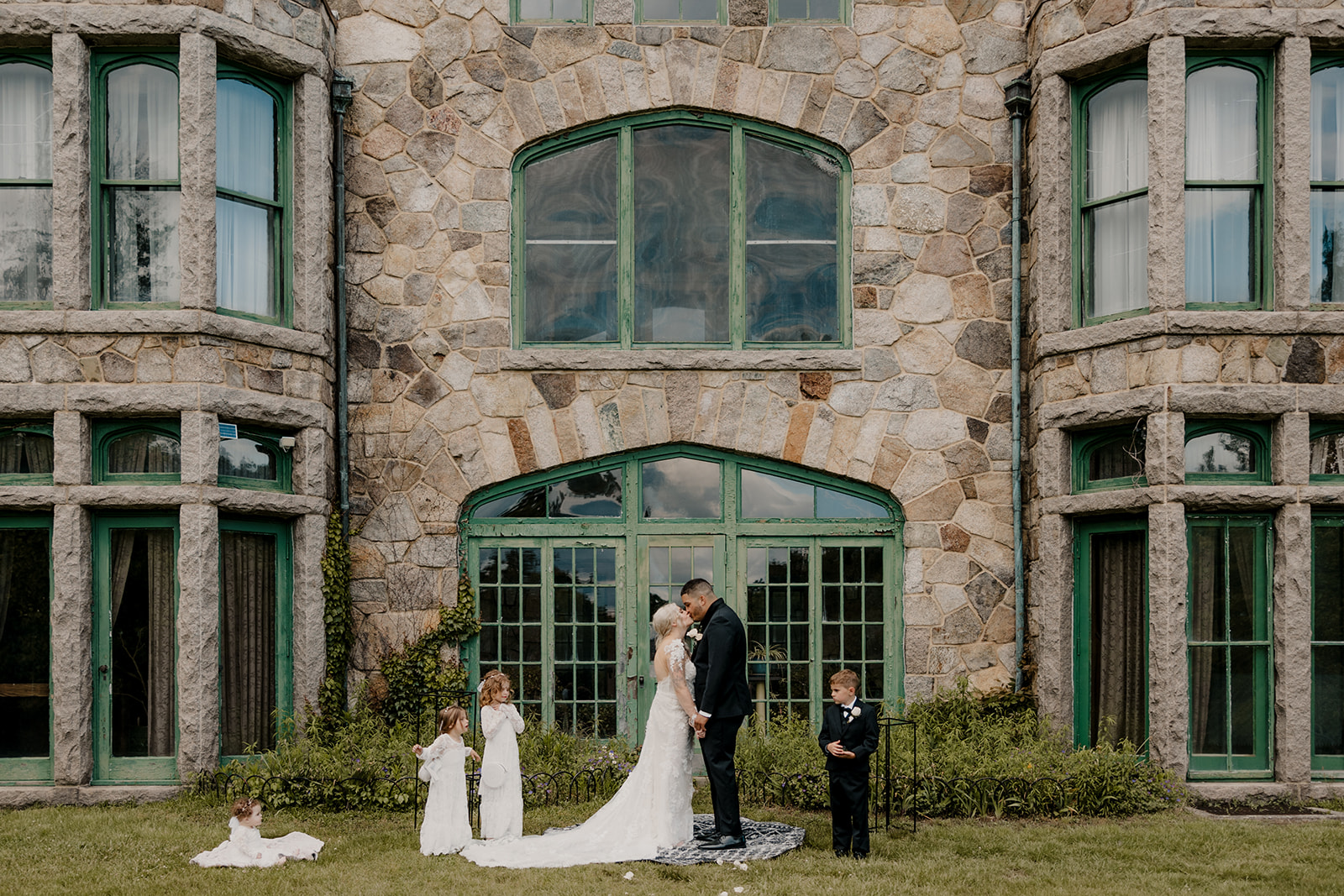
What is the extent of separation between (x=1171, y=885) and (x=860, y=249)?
19.3 ft

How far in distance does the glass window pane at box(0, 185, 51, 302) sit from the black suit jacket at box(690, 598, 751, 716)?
6.03m

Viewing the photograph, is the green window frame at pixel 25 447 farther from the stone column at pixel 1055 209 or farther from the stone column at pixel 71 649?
the stone column at pixel 1055 209

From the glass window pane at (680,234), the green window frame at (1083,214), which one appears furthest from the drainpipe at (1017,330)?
the glass window pane at (680,234)

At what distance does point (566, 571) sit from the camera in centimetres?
1084

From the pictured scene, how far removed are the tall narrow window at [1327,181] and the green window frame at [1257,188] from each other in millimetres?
416

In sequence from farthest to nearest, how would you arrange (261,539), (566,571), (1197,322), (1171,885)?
(566,571), (261,539), (1197,322), (1171,885)

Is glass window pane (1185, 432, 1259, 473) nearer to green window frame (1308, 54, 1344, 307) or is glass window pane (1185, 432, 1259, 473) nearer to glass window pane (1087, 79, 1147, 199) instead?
green window frame (1308, 54, 1344, 307)

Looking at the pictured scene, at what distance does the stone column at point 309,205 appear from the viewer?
10266 mm

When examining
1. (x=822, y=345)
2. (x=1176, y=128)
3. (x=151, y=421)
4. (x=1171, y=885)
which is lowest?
(x=1171, y=885)

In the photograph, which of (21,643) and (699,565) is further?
(699,565)

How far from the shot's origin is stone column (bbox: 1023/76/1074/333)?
10.2m

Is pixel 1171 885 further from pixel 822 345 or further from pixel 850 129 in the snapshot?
pixel 850 129

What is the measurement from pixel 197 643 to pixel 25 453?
2.05m

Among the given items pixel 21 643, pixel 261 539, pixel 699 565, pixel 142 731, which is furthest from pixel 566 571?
pixel 21 643
